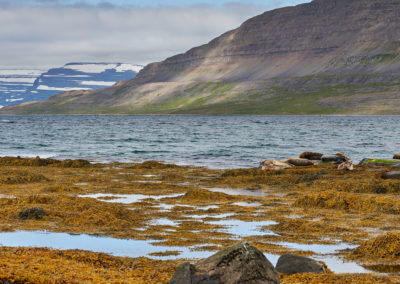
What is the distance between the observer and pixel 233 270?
26.2 feet

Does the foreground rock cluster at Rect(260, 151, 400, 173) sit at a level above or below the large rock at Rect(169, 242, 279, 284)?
below

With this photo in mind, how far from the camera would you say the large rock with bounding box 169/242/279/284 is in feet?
26.1

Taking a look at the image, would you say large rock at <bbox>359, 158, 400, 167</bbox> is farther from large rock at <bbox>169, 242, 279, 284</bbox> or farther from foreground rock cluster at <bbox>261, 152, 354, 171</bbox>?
large rock at <bbox>169, 242, 279, 284</bbox>

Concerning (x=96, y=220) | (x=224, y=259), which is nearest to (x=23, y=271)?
(x=224, y=259)

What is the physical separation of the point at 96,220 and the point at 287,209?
24.1 feet

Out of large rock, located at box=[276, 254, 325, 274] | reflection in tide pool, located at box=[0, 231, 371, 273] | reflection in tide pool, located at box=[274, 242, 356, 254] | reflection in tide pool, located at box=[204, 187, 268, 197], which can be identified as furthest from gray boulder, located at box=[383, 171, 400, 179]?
large rock, located at box=[276, 254, 325, 274]

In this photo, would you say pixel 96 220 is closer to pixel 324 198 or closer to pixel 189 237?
pixel 189 237

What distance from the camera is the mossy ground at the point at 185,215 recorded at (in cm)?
985

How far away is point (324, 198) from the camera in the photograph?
2014 cm

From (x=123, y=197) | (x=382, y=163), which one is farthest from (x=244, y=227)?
(x=382, y=163)

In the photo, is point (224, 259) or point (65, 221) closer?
point (224, 259)

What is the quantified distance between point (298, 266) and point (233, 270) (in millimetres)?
2762

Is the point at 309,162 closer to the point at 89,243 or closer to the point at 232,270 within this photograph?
the point at 89,243

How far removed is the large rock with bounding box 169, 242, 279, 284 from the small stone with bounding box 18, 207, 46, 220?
933 cm
